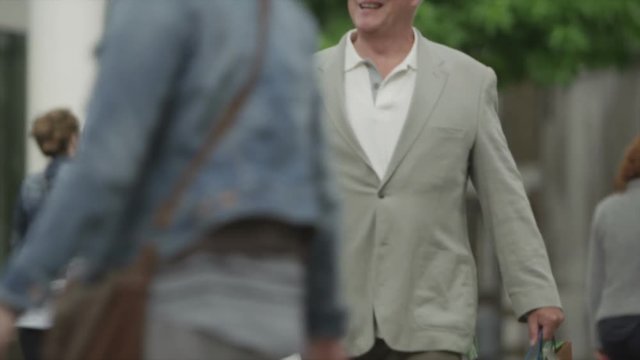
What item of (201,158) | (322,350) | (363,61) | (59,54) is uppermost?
(201,158)

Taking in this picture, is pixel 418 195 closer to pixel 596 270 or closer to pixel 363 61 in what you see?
pixel 363 61

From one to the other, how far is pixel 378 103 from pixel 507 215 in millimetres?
501

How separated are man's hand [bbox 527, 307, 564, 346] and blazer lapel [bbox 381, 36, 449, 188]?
63cm

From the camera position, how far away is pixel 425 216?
7660 mm

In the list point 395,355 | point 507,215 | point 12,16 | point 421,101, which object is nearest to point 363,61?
point 421,101

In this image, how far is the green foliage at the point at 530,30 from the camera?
18406 millimetres

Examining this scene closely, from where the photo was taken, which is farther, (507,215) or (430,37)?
(430,37)

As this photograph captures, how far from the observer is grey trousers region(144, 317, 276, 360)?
4.93 meters

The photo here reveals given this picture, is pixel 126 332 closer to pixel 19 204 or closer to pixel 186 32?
pixel 186 32

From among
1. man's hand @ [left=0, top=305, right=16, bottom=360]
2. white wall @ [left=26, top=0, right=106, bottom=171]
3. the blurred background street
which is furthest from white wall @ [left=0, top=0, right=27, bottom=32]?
man's hand @ [left=0, top=305, right=16, bottom=360]

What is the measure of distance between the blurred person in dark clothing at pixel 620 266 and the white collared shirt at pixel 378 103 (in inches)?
132

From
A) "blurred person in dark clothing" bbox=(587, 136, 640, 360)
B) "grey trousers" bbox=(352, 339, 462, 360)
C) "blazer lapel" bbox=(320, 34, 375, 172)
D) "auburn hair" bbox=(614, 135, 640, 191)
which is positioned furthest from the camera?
"auburn hair" bbox=(614, 135, 640, 191)

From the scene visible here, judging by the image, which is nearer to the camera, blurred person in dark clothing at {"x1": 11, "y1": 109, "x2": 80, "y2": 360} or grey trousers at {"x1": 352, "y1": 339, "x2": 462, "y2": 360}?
grey trousers at {"x1": 352, "y1": 339, "x2": 462, "y2": 360}

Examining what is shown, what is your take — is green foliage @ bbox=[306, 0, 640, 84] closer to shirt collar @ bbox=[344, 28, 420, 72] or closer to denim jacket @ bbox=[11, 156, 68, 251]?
denim jacket @ bbox=[11, 156, 68, 251]
